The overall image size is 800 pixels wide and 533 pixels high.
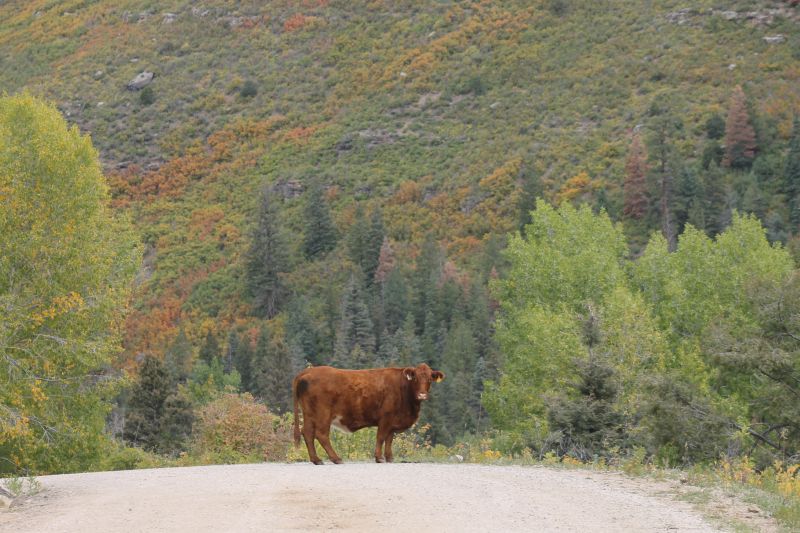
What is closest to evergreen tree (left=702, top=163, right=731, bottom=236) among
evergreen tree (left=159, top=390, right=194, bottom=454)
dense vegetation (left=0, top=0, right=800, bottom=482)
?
dense vegetation (left=0, top=0, right=800, bottom=482)

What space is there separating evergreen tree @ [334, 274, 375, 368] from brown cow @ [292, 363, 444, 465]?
5787 centimetres

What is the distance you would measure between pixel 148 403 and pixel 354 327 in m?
28.7

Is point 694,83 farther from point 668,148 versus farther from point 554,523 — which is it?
point 554,523

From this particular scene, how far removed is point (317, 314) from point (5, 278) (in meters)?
62.7

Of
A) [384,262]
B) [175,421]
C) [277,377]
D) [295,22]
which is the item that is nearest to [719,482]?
[175,421]

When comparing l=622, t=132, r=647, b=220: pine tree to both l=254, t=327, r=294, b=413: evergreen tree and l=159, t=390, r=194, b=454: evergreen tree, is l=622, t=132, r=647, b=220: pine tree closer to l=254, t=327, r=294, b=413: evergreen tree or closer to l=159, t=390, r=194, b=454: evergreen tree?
l=254, t=327, r=294, b=413: evergreen tree

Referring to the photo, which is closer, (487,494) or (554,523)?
(554,523)

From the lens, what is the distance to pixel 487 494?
11.4 meters

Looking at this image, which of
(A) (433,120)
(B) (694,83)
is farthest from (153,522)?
(A) (433,120)

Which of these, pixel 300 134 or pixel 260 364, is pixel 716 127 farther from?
pixel 300 134

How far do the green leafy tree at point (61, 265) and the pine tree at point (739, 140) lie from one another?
62.3m

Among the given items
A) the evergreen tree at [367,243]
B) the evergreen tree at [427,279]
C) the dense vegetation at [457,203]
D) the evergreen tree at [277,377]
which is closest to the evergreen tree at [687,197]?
the dense vegetation at [457,203]

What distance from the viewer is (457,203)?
304ft

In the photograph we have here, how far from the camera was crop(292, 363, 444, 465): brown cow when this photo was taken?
15.9 m
